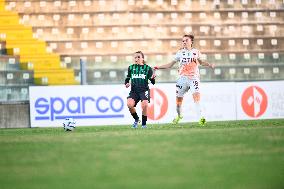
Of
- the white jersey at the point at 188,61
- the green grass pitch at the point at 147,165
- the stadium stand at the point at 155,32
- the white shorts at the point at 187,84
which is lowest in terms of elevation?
the green grass pitch at the point at 147,165

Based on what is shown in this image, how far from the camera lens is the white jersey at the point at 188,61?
51.4ft

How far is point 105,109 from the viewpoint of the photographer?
63.5 feet

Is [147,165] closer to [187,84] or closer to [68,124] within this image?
[68,124]

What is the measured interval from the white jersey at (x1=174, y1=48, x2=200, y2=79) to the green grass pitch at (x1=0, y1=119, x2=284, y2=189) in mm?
6823

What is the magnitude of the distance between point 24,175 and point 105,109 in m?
13.7

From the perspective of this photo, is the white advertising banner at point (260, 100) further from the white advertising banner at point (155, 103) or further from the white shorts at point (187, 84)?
the white shorts at point (187, 84)

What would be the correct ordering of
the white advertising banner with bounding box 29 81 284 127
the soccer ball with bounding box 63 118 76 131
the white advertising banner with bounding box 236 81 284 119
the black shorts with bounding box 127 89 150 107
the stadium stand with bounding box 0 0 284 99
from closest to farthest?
the soccer ball with bounding box 63 118 76 131 → the black shorts with bounding box 127 89 150 107 → the white advertising banner with bounding box 29 81 284 127 → the white advertising banner with bounding box 236 81 284 119 → the stadium stand with bounding box 0 0 284 99

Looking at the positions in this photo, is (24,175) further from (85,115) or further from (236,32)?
(236,32)

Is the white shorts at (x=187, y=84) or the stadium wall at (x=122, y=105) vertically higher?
the white shorts at (x=187, y=84)

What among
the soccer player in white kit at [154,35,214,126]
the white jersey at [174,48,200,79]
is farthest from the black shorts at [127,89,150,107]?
the white jersey at [174,48,200,79]

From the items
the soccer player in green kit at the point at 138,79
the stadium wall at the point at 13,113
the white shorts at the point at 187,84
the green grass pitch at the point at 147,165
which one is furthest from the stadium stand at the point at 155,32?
the green grass pitch at the point at 147,165

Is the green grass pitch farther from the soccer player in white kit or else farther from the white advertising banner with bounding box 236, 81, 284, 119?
the white advertising banner with bounding box 236, 81, 284, 119

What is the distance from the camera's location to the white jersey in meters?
15.7

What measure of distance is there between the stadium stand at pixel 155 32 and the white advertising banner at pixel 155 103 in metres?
2.96
